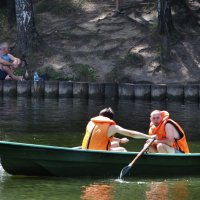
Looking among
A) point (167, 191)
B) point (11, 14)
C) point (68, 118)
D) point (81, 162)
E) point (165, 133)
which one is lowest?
point (68, 118)

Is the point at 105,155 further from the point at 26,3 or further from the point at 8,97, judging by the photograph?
the point at 26,3

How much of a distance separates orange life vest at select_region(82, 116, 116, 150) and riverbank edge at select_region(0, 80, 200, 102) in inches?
576

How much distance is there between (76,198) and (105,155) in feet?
4.72

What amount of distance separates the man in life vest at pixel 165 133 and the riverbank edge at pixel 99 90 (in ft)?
45.9

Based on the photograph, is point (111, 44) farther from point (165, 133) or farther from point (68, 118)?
point (165, 133)

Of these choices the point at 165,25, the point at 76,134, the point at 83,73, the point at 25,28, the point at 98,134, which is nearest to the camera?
the point at 98,134

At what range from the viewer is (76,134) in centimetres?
1977

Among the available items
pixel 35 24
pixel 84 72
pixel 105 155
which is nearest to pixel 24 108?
pixel 84 72

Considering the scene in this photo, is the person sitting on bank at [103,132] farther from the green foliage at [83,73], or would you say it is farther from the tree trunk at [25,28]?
the tree trunk at [25,28]

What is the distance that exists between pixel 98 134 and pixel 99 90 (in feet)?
49.5

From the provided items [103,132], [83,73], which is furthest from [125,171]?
[83,73]

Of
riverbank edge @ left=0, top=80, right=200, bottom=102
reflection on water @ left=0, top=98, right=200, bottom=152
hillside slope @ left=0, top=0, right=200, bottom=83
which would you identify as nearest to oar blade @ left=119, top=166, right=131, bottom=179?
reflection on water @ left=0, top=98, right=200, bottom=152

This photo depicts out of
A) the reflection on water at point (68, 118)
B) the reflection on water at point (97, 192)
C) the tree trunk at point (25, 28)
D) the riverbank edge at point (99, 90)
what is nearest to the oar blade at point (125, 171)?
the reflection on water at point (97, 192)

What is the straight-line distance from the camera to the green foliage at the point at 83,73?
3078 cm
